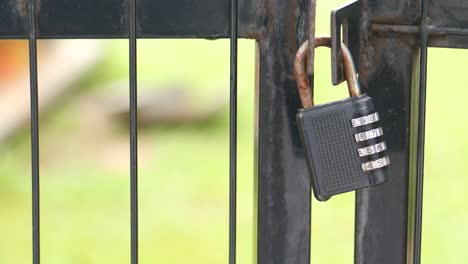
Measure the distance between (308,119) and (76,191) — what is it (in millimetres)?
5072

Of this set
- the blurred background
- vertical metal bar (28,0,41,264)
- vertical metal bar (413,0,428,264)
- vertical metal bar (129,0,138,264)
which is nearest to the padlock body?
vertical metal bar (413,0,428,264)

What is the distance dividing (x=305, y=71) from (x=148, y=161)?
16.3ft

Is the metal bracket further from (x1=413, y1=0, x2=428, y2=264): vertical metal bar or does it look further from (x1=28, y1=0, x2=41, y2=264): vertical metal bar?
(x1=28, y1=0, x2=41, y2=264): vertical metal bar

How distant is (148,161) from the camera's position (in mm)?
Result: 5973

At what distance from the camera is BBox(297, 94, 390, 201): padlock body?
0.98 metres

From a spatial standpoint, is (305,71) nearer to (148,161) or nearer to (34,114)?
(34,114)

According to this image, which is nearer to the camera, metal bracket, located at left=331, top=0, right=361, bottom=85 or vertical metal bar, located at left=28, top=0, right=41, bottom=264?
metal bracket, located at left=331, top=0, right=361, bottom=85

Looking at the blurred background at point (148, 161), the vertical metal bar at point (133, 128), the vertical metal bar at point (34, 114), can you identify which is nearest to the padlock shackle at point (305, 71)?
the vertical metal bar at point (133, 128)

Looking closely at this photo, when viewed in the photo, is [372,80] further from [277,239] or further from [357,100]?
[277,239]

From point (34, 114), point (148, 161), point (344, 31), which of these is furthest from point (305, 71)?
point (148, 161)

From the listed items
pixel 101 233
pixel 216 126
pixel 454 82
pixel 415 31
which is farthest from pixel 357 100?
pixel 101 233

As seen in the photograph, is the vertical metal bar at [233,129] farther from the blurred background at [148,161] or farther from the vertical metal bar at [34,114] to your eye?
the blurred background at [148,161]

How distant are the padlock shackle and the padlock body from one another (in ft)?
0.16

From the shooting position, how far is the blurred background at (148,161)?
15.5ft
